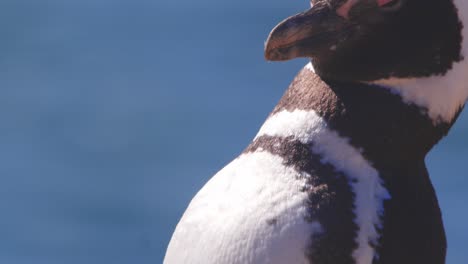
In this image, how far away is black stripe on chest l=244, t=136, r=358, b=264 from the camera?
1068mm

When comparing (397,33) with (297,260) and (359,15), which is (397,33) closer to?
(359,15)

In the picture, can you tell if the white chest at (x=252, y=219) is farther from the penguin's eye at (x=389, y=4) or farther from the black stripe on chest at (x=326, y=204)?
the penguin's eye at (x=389, y=4)

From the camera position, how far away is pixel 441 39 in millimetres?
1099

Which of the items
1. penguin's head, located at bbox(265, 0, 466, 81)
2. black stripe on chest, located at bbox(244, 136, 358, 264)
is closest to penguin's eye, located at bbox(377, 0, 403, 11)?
penguin's head, located at bbox(265, 0, 466, 81)

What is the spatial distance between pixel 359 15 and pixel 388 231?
0.59 ft

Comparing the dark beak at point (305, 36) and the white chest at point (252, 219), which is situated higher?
the dark beak at point (305, 36)

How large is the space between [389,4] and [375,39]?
0.10 ft

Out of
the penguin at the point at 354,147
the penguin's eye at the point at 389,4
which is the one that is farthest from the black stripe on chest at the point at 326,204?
the penguin's eye at the point at 389,4

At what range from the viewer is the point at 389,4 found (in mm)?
1102

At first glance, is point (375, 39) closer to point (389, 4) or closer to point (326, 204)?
point (389, 4)

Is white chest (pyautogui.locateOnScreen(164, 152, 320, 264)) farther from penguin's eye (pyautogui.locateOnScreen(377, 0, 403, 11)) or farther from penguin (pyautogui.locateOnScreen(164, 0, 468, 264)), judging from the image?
penguin's eye (pyautogui.locateOnScreen(377, 0, 403, 11))

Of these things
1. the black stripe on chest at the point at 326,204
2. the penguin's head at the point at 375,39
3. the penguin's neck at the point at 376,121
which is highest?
the penguin's head at the point at 375,39

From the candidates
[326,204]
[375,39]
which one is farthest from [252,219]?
[375,39]

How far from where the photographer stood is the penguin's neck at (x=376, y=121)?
3.62 feet
